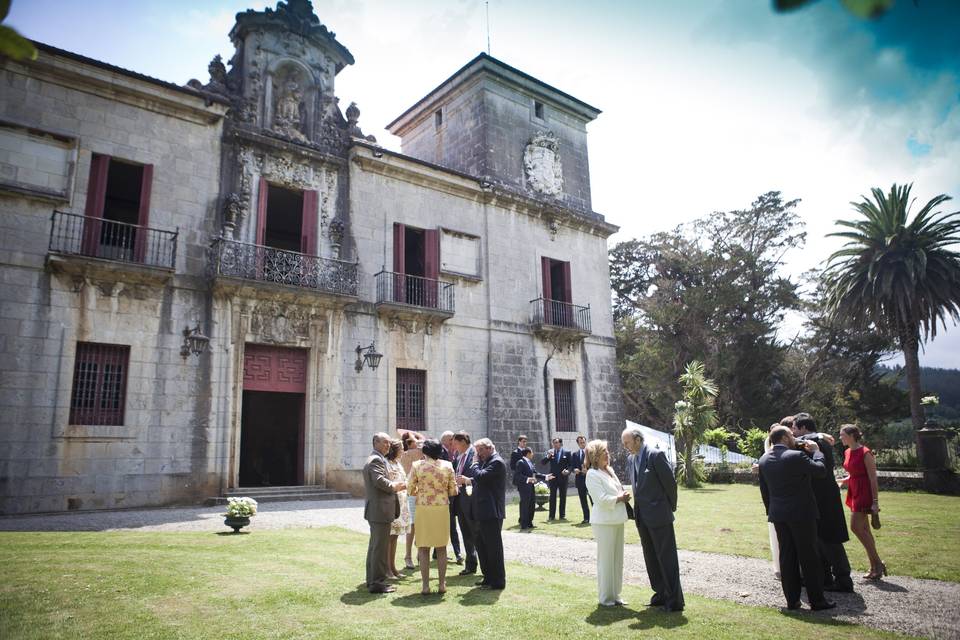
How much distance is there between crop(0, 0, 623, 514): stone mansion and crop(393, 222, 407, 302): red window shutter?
0.17 feet

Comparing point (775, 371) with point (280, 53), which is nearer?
point (280, 53)

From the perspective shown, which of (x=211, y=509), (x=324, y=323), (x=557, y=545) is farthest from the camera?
(x=324, y=323)

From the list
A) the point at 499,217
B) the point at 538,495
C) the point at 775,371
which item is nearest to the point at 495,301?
the point at 499,217

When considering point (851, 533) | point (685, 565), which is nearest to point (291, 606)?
point (685, 565)

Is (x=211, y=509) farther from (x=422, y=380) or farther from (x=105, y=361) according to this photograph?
(x=422, y=380)

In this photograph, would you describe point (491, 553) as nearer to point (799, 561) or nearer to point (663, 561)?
point (663, 561)

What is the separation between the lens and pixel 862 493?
6539 mm

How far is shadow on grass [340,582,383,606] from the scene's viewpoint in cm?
555

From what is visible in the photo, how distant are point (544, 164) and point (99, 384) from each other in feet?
50.5

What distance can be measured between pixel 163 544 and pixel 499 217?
1450 cm

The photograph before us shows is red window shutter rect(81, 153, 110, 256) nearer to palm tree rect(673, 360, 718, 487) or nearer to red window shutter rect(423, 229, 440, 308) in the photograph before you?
red window shutter rect(423, 229, 440, 308)

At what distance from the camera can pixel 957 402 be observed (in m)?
45.9

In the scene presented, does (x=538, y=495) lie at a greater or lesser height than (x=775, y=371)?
lesser

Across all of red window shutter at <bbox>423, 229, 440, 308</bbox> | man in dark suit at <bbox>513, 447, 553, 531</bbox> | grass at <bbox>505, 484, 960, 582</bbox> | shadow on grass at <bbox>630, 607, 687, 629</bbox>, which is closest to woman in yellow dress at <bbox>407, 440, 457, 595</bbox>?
shadow on grass at <bbox>630, 607, 687, 629</bbox>
